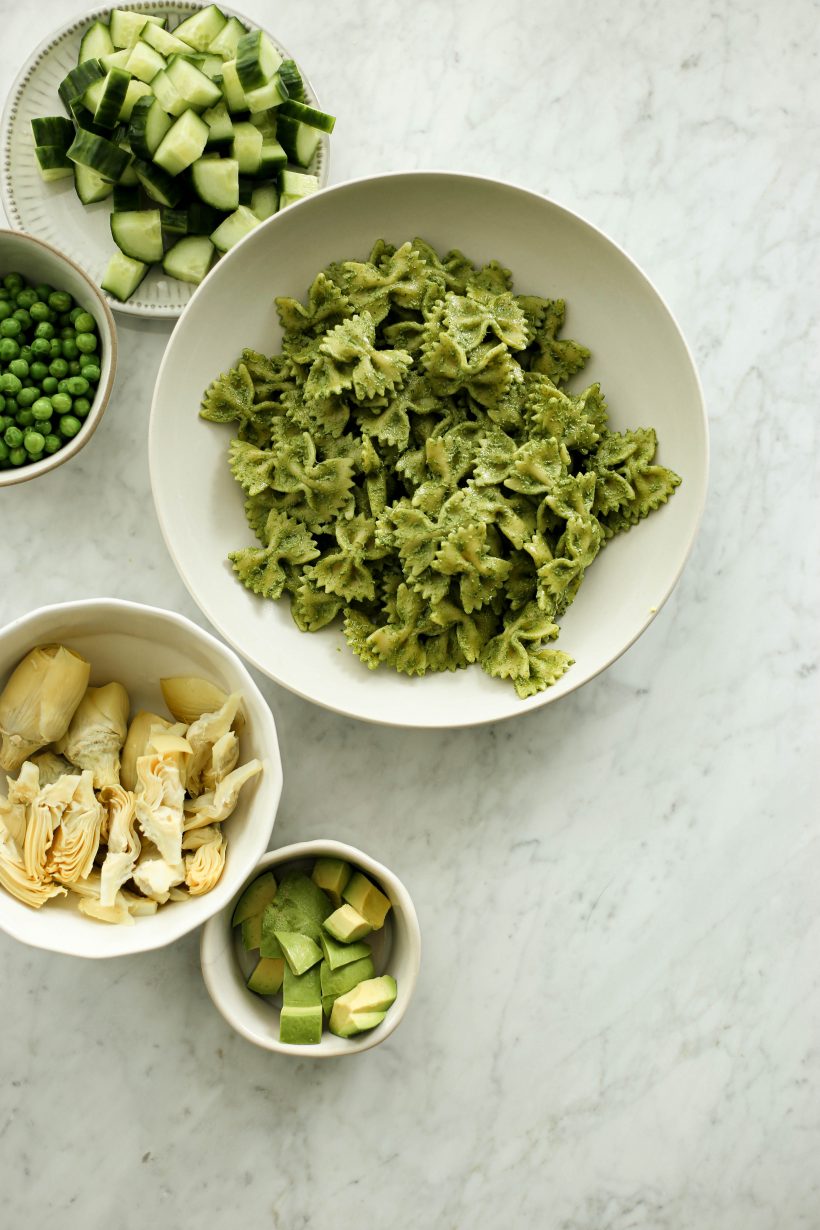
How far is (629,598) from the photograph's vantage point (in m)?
1.94

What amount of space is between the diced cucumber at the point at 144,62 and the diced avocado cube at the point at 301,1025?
75.6 inches

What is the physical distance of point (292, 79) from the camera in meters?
2.05

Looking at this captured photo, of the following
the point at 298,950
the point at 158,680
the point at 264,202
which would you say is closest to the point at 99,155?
the point at 264,202

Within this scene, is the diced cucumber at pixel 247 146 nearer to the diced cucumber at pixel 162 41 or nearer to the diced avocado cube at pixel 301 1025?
the diced cucumber at pixel 162 41

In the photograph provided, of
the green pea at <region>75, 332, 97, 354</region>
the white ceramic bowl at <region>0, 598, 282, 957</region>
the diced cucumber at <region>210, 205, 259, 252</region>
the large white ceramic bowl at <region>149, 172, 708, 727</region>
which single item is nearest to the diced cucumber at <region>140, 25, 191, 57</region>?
the diced cucumber at <region>210, 205, 259, 252</region>

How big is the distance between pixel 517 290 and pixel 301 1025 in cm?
155

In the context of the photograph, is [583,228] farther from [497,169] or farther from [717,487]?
[717,487]

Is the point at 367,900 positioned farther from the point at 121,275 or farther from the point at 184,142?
the point at 184,142

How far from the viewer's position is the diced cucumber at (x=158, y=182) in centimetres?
201

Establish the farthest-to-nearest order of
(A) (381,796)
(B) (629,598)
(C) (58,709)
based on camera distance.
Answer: (A) (381,796) < (B) (629,598) < (C) (58,709)

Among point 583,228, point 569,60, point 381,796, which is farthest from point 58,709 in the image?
point 569,60

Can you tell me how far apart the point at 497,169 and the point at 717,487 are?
0.90 meters

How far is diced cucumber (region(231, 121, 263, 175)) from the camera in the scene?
201 centimetres

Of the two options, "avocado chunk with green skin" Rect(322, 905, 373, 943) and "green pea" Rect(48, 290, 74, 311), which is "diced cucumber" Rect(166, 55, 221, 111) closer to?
"green pea" Rect(48, 290, 74, 311)
